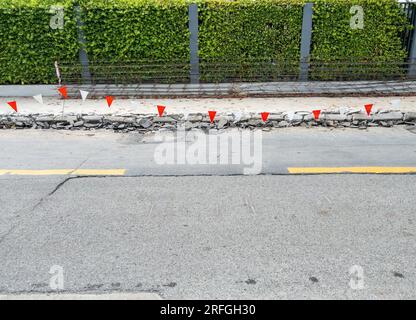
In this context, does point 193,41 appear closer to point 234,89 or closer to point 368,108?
point 234,89

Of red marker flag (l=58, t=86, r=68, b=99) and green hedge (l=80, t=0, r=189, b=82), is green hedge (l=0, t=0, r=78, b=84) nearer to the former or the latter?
green hedge (l=80, t=0, r=189, b=82)

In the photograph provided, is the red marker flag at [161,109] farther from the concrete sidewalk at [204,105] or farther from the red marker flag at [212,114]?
the red marker flag at [212,114]

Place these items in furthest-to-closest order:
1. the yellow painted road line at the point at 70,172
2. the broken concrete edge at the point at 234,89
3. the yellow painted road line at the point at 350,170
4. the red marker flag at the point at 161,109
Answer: the broken concrete edge at the point at 234,89
the red marker flag at the point at 161,109
the yellow painted road line at the point at 70,172
the yellow painted road line at the point at 350,170

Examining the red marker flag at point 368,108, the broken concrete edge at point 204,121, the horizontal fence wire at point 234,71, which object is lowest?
the broken concrete edge at point 204,121

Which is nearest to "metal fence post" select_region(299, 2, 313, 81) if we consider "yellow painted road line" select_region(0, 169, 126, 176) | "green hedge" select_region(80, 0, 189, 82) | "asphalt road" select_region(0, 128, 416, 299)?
"green hedge" select_region(80, 0, 189, 82)

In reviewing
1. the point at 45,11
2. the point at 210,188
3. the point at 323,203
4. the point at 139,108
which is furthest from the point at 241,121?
the point at 45,11

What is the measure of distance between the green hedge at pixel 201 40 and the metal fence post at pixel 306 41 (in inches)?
6.5

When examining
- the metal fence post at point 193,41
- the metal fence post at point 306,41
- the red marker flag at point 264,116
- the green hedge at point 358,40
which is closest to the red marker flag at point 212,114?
the red marker flag at point 264,116

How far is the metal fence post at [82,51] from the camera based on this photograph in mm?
10453

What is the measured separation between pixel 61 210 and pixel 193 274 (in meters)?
1.99

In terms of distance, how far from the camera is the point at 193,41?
35.7 feet

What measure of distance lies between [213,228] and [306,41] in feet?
29.2

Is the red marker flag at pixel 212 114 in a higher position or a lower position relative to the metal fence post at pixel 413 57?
lower

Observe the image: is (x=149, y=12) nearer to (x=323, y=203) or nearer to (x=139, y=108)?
(x=139, y=108)
